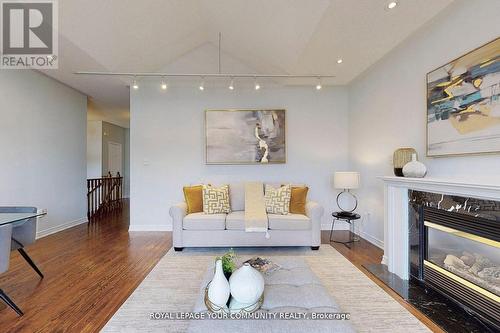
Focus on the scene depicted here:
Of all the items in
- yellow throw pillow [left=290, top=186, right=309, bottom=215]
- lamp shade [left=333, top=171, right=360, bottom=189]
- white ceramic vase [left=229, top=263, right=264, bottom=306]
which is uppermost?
lamp shade [left=333, top=171, right=360, bottom=189]

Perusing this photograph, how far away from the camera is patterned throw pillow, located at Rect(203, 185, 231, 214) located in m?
3.67

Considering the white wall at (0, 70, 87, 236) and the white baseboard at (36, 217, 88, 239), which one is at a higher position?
the white wall at (0, 70, 87, 236)

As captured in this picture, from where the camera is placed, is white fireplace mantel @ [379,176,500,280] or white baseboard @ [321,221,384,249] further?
white baseboard @ [321,221,384,249]

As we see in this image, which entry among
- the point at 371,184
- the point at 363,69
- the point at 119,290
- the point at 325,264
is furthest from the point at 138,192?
the point at 363,69

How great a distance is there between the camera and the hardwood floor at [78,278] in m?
1.91

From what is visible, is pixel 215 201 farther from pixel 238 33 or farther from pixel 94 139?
pixel 94 139

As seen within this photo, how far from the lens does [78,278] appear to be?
102 inches

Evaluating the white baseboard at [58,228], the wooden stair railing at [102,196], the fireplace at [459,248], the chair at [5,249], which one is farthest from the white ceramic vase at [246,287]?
the wooden stair railing at [102,196]

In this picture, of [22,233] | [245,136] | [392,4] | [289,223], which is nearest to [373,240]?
[289,223]

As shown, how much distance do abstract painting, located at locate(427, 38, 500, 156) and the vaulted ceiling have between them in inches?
23.7

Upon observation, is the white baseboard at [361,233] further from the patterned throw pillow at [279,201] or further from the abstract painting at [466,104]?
the abstract painting at [466,104]

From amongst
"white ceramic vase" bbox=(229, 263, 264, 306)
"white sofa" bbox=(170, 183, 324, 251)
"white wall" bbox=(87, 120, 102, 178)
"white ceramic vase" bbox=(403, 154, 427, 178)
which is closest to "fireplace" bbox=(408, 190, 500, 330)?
"white ceramic vase" bbox=(403, 154, 427, 178)

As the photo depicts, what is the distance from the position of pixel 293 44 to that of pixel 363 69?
1.26 m

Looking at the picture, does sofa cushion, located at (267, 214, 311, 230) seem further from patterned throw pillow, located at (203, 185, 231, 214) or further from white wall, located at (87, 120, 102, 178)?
white wall, located at (87, 120, 102, 178)
